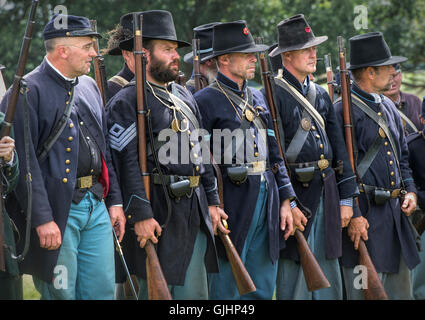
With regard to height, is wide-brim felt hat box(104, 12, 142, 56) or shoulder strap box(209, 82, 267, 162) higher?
wide-brim felt hat box(104, 12, 142, 56)

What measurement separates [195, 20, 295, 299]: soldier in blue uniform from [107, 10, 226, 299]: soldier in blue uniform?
0.30 metres

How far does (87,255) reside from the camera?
484 centimetres

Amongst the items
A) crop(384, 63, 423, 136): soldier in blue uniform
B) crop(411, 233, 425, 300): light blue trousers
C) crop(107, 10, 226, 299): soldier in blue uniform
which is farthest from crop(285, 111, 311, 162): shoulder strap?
crop(384, 63, 423, 136): soldier in blue uniform

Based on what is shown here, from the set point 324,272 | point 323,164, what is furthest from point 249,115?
point 324,272

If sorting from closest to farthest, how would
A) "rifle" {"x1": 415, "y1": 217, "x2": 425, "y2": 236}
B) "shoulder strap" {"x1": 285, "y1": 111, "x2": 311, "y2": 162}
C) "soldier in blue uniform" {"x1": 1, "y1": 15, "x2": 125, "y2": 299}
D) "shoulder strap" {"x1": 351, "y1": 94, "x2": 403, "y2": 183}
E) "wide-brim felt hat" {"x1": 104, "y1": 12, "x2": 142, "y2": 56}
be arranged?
"soldier in blue uniform" {"x1": 1, "y1": 15, "x2": 125, "y2": 299}
"wide-brim felt hat" {"x1": 104, "y1": 12, "x2": 142, "y2": 56}
"shoulder strap" {"x1": 285, "y1": 111, "x2": 311, "y2": 162}
"shoulder strap" {"x1": 351, "y1": 94, "x2": 403, "y2": 183}
"rifle" {"x1": 415, "y1": 217, "x2": 425, "y2": 236}

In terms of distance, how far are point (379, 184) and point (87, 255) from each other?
103 inches

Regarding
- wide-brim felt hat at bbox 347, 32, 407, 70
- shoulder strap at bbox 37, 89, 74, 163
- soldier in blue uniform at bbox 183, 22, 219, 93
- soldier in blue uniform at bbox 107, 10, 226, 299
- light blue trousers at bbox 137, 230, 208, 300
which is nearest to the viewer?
shoulder strap at bbox 37, 89, 74, 163

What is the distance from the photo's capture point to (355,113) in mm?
6422

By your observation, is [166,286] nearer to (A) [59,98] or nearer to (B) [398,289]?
(A) [59,98]

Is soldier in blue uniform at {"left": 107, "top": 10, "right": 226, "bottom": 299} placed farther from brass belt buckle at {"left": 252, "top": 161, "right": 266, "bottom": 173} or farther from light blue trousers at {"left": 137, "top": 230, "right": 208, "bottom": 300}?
brass belt buckle at {"left": 252, "top": 161, "right": 266, "bottom": 173}

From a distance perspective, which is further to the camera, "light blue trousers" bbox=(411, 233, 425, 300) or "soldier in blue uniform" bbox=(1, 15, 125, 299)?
"light blue trousers" bbox=(411, 233, 425, 300)

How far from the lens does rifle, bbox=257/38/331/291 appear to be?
5598mm

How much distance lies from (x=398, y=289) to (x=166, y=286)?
2.38 m
